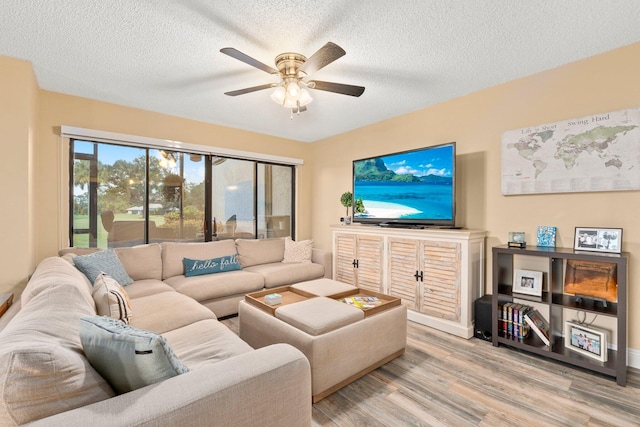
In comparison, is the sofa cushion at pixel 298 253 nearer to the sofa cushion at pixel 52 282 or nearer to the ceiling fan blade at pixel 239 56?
the sofa cushion at pixel 52 282

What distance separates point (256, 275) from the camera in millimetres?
3539

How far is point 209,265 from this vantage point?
11.7 feet

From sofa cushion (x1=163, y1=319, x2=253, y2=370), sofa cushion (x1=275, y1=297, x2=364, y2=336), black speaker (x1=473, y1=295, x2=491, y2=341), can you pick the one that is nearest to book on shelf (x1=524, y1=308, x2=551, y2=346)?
black speaker (x1=473, y1=295, x2=491, y2=341)

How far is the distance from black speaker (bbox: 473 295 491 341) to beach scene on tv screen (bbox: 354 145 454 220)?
89cm

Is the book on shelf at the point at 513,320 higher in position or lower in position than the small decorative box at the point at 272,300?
lower

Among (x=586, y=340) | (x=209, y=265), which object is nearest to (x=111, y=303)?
(x=209, y=265)

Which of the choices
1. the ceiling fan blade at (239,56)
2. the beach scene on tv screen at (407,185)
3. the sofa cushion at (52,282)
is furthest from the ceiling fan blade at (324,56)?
the sofa cushion at (52,282)

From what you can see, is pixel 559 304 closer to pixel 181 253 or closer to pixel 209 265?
pixel 209 265

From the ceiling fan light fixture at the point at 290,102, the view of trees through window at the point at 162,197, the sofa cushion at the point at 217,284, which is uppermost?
the ceiling fan light fixture at the point at 290,102

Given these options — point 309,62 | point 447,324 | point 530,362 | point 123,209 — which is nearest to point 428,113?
point 309,62

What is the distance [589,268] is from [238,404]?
9.22 ft

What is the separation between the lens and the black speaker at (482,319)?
8.82 ft

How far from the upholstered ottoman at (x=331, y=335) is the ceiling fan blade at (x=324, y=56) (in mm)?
1750

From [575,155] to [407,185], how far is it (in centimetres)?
154
